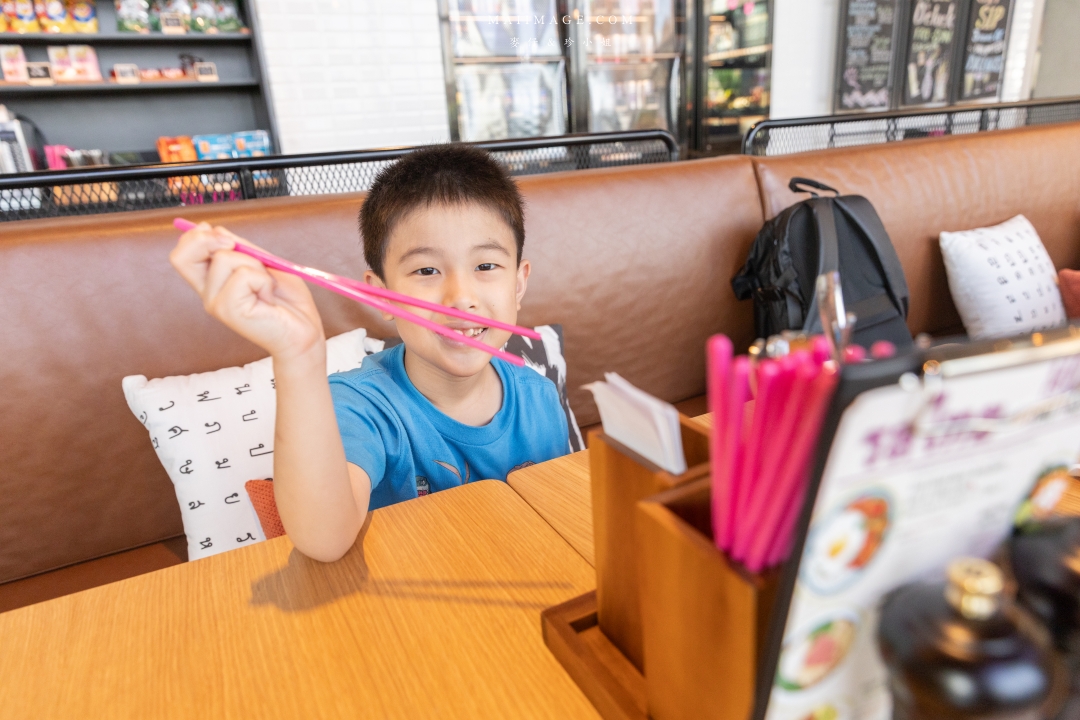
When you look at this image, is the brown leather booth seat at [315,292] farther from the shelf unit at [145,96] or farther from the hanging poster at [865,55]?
the hanging poster at [865,55]

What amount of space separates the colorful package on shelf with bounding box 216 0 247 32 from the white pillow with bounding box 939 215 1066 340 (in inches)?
145

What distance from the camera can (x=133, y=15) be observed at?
3.40 meters

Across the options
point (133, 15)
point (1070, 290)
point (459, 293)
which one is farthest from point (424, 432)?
point (133, 15)

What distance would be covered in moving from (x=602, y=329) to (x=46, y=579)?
130cm

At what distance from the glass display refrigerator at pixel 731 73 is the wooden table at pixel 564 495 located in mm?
4506

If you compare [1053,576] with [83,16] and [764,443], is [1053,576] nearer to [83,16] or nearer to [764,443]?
[764,443]

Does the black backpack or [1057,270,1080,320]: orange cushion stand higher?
the black backpack

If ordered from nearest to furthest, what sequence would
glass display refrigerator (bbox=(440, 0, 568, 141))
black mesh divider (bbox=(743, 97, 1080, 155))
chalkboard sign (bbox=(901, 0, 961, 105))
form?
black mesh divider (bbox=(743, 97, 1080, 155)) < glass display refrigerator (bbox=(440, 0, 568, 141)) < chalkboard sign (bbox=(901, 0, 961, 105))

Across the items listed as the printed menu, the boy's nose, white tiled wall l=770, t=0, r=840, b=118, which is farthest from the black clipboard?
white tiled wall l=770, t=0, r=840, b=118

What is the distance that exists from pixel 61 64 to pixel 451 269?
12.1 feet

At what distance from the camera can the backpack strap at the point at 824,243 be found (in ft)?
5.48

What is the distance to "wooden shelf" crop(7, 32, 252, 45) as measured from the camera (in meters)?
3.22

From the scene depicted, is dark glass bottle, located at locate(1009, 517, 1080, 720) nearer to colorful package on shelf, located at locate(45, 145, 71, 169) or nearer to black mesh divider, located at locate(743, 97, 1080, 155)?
black mesh divider, located at locate(743, 97, 1080, 155)

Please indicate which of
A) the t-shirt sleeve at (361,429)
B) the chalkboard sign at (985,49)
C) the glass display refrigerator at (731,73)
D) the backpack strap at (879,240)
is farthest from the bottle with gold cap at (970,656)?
the chalkboard sign at (985,49)
